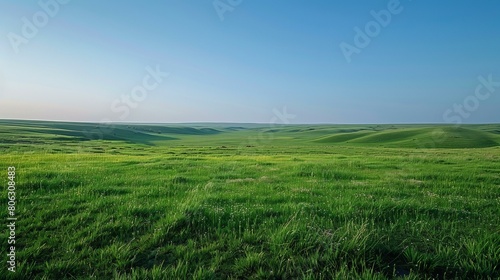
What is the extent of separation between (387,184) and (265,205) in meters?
6.68

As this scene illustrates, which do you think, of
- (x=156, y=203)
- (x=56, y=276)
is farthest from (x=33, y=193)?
(x=56, y=276)

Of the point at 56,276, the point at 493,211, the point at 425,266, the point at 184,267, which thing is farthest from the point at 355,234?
the point at 56,276

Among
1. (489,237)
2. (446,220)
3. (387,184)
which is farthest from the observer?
→ (387,184)

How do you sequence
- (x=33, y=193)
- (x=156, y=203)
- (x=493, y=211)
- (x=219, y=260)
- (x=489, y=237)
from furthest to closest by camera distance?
(x=33, y=193)
(x=156, y=203)
(x=493, y=211)
(x=489, y=237)
(x=219, y=260)

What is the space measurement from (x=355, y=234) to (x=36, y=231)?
7.09m

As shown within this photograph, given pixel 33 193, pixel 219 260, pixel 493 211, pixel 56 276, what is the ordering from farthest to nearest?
pixel 33 193 → pixel 493 211 → pixel 219 260 → pixel 56 276

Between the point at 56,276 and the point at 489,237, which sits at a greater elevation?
the point at 489,237

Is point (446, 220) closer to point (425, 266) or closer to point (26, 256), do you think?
point (425, 266)

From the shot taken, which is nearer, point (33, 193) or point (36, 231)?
point (36, 231)

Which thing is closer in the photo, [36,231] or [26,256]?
[26,256]

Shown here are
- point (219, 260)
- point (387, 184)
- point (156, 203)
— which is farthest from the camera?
point (387, 184)

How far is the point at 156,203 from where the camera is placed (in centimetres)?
791

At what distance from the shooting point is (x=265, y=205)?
7.79 metres

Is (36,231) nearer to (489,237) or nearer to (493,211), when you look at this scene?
(489,237)
